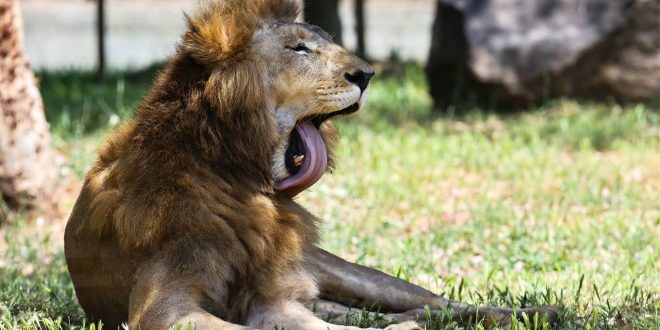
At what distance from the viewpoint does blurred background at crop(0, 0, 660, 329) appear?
18.9 feet

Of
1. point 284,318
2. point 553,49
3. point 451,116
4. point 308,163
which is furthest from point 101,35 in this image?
point 284,318

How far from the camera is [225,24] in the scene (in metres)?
4.32

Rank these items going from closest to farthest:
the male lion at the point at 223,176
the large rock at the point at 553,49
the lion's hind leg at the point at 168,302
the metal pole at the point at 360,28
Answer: the lion's hind leg at the point at 168,302
the male lion at the point at 223,176
the large rock at the point at 553,49
the metal pole at the point at 360,28

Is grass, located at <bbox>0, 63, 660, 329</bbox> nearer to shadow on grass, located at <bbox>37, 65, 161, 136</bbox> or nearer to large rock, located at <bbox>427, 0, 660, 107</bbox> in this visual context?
shadow on grass, located at <bbox>37, 65, 161, 136</bbox>

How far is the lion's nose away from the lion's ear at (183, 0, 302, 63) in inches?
15.6

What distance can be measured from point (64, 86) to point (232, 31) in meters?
9.42

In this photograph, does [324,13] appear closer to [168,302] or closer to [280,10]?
[280,10]

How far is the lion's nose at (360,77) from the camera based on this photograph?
4344mm

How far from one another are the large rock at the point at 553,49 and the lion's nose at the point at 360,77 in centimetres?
636

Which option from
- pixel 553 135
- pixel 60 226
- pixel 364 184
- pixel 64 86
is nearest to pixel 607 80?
pixel 553 135

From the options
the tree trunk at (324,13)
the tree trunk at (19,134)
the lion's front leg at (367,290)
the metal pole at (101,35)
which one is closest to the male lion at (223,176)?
the lion's front leg at (367,290)

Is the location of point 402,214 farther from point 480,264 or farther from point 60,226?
point 60,226

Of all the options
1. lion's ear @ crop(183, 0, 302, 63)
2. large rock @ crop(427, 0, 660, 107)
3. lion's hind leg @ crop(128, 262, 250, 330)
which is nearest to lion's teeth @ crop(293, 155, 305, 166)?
lion's ear @ crop(183, 0, 302, 63)

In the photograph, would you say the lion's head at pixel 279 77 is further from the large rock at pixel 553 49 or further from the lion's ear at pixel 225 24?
the large rock at pixel 553 49
